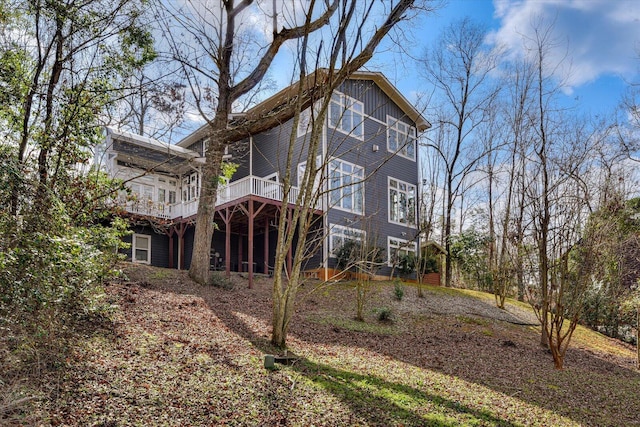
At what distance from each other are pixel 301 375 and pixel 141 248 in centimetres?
1524

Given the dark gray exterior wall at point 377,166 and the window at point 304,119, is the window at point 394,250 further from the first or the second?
the window at point 304,119

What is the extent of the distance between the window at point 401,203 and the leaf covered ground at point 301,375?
8210 millimetres

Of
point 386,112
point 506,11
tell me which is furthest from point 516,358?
point 386,112

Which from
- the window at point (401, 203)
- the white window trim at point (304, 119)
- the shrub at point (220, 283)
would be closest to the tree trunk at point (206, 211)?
the shrub at point (220, 283)

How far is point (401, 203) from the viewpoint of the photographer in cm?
2114

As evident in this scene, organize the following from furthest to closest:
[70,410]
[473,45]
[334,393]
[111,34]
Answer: [473,45]
[111,34]
[334,393]
[70,410]

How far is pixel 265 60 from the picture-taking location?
46.2ft

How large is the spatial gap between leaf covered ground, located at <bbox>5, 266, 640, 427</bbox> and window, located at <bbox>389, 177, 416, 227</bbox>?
8.21m

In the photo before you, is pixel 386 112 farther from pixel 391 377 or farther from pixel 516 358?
pixel 391 377

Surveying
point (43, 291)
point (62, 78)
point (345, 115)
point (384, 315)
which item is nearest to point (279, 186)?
point (345, 115)

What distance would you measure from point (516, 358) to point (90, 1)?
11.4m

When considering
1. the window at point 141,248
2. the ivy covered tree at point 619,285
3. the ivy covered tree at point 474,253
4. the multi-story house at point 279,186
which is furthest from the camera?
the ivy covered tree at point 474,253

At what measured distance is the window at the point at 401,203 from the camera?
20.8m

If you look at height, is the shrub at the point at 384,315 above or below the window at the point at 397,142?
below
